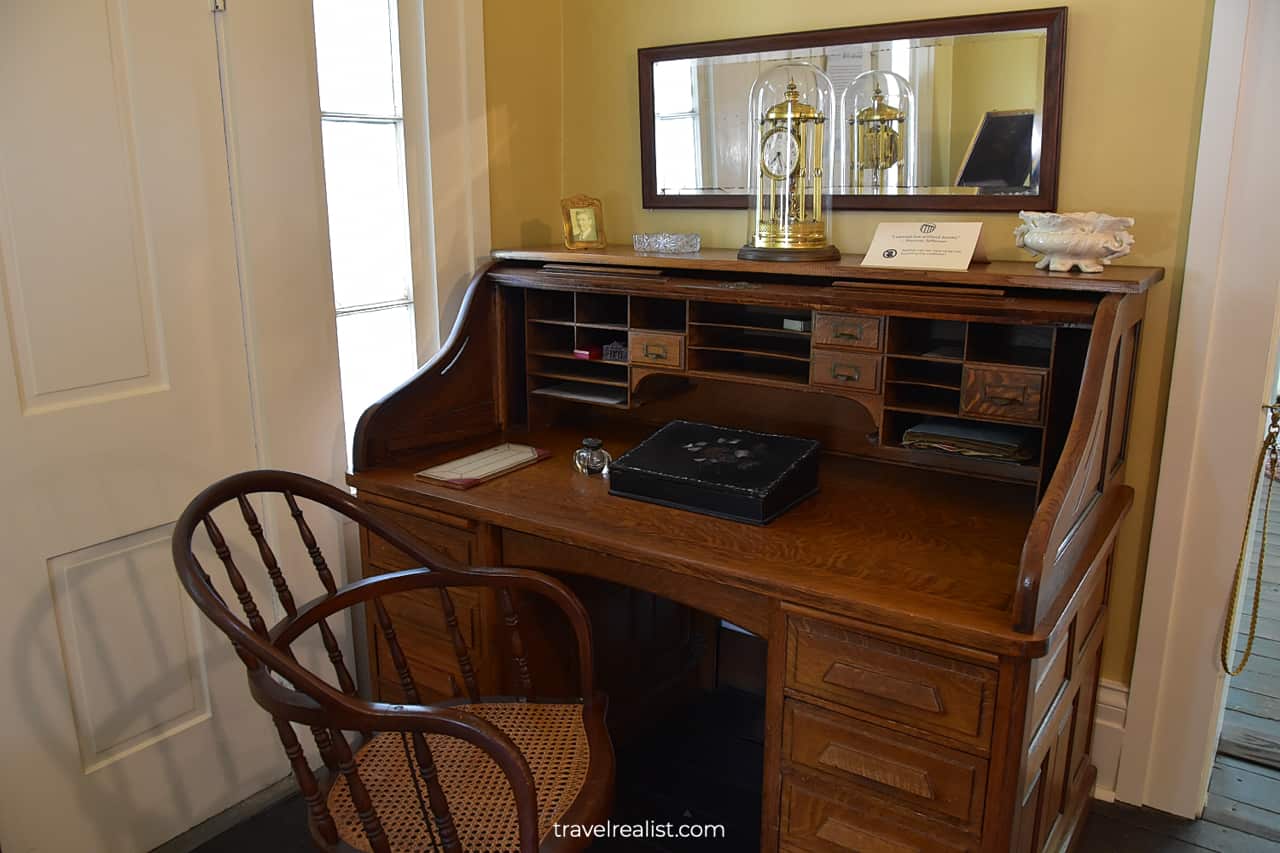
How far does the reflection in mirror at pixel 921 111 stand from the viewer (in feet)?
6.17

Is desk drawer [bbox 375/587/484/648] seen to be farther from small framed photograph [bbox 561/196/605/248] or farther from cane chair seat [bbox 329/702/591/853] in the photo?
small framed photograph [bbox 561/196/605/248]

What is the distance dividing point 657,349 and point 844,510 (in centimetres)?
52

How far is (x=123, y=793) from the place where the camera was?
6.37ft

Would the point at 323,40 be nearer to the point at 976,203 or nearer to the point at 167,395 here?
the point at 167,395

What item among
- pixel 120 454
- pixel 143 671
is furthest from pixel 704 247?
pixel 143 671

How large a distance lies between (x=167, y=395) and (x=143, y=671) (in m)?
0.57

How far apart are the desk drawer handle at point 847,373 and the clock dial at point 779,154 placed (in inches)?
18.8

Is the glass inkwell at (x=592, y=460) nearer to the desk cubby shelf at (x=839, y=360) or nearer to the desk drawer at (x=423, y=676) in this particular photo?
the desk cubby shelf at (x=839, y=360)

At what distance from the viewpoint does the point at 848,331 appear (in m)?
1.75

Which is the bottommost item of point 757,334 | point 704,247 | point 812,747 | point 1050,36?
point 812,747

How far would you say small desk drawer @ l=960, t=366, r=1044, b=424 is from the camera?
1596mm

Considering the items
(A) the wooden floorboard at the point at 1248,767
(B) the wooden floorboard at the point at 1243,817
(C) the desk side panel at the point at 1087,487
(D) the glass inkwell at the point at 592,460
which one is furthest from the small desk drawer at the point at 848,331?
(A) the wooden floorboard at the point at 1248,767

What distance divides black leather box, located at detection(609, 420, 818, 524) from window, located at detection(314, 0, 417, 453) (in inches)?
29.3

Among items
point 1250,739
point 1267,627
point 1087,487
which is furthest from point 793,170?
→ point 1267,627
